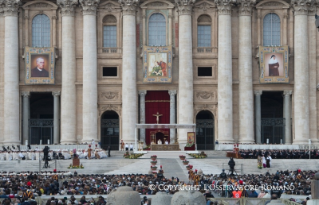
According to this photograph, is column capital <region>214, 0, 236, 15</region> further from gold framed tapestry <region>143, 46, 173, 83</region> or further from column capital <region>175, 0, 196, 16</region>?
gold framed tapestry <region>143, 46, 173, 83</region>

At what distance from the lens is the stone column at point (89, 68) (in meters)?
81.9

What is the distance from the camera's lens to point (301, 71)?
82.5 meters

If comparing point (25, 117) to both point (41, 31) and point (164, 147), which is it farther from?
point (164, 147)

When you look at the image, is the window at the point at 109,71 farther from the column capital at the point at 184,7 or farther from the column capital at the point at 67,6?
the column capital at the point at 184,7

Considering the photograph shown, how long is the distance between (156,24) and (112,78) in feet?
25.0

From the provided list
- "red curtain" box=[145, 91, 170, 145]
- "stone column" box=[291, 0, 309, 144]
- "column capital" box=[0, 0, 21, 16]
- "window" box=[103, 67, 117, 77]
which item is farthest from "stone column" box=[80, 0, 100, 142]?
"stone column" box=[291, 0, 309, 144]

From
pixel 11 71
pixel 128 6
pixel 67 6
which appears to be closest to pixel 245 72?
pixel 128 6

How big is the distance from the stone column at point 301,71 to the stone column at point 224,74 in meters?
7.12

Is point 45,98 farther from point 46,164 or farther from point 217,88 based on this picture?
point 46,164

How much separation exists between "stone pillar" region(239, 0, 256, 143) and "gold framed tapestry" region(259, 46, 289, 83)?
4.33ft

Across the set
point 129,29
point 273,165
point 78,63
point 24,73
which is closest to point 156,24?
point 129,29

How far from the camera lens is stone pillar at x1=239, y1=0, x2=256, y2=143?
82.8 meters

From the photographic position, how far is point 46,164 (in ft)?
199

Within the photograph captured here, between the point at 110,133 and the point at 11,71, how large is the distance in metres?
12.7
